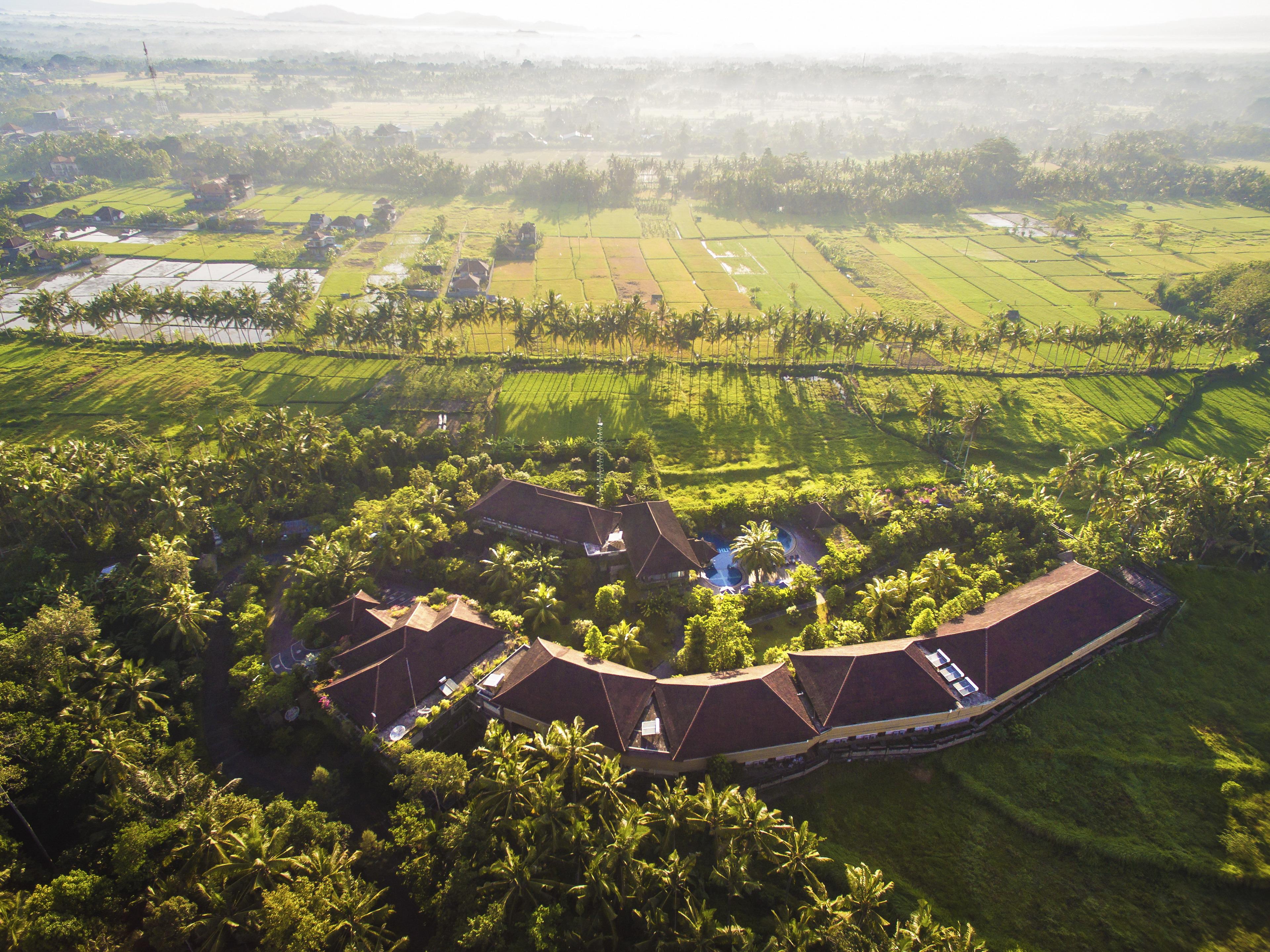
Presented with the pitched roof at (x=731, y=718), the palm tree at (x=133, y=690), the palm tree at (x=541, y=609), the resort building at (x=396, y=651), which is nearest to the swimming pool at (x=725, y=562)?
the palm tree at (x=541, y=609)

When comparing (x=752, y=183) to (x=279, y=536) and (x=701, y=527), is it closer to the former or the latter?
(x=701, y=527)

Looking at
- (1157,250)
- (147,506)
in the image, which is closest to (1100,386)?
(1157,250)

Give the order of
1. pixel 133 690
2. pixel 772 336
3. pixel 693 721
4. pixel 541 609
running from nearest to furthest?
pixel 693 721, pixel 133 690, pixel 541 609, pixel 772 336

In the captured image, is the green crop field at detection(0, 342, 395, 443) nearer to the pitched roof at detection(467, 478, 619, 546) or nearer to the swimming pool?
the pitched roof at detection(467, 478, 619, 546)

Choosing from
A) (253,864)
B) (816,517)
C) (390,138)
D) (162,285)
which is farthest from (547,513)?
(390,138)

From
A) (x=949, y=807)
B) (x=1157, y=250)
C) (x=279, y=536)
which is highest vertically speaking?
(x=1157, y=250)

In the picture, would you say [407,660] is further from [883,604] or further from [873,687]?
[883,604]

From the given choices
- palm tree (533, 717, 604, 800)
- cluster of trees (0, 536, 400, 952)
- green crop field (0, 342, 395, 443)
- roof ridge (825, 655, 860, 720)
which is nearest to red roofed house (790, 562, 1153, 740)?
roof ridge (825, 655, 860, 720)
